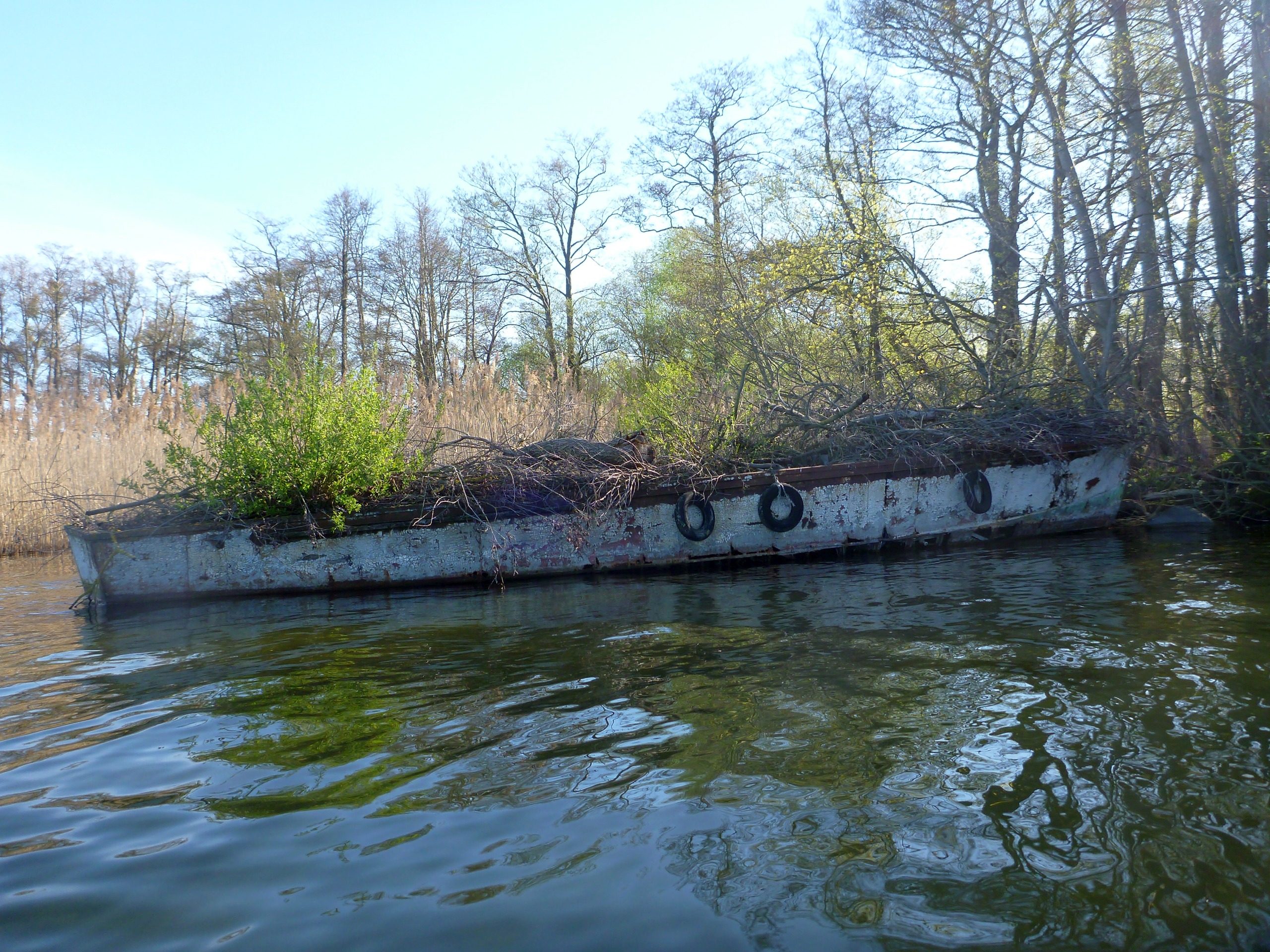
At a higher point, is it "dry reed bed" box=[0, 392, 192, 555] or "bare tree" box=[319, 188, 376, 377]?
"bare tree" box=[319, 188, 376, 377]

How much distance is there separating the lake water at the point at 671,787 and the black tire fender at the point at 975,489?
301 centimetres

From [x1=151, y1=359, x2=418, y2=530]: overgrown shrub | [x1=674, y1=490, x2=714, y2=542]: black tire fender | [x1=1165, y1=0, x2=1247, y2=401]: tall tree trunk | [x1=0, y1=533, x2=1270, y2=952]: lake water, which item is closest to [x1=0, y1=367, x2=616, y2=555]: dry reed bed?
[x1=151, y1=359, x2=418, y2=530]: overgrown shrub

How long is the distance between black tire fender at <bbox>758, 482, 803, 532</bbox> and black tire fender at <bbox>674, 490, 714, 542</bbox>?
0.47m

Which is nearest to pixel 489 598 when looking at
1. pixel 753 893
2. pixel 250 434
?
pixel 250 434

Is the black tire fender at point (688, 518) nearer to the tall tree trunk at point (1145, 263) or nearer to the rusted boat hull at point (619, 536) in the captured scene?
the rusted boat hull at point (619, 536)

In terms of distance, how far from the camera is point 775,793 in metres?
2.32

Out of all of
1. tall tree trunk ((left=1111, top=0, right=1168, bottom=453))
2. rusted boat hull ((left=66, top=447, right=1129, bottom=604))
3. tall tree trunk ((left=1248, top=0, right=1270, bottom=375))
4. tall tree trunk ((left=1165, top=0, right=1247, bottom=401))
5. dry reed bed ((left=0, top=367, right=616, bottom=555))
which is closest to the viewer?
rusted boat hull ((left=66, top=447, right=1129, bottom=604))

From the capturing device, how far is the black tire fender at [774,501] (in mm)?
7414

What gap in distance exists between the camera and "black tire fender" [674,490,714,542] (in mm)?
7375

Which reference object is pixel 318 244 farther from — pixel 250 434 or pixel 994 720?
pixel 994 720

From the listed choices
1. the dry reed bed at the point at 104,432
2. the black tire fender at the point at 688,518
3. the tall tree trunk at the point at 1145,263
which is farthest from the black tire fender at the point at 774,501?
the tall tree trunk at the point at 1145,263

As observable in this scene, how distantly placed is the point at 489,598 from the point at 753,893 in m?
4.77

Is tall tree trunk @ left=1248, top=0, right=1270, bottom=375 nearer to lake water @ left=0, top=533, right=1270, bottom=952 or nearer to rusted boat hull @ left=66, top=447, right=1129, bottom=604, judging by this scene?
rusted boat hull @ left=66, top=447, right=1129, bottom=604

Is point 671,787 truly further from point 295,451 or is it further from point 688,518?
point 295,451
